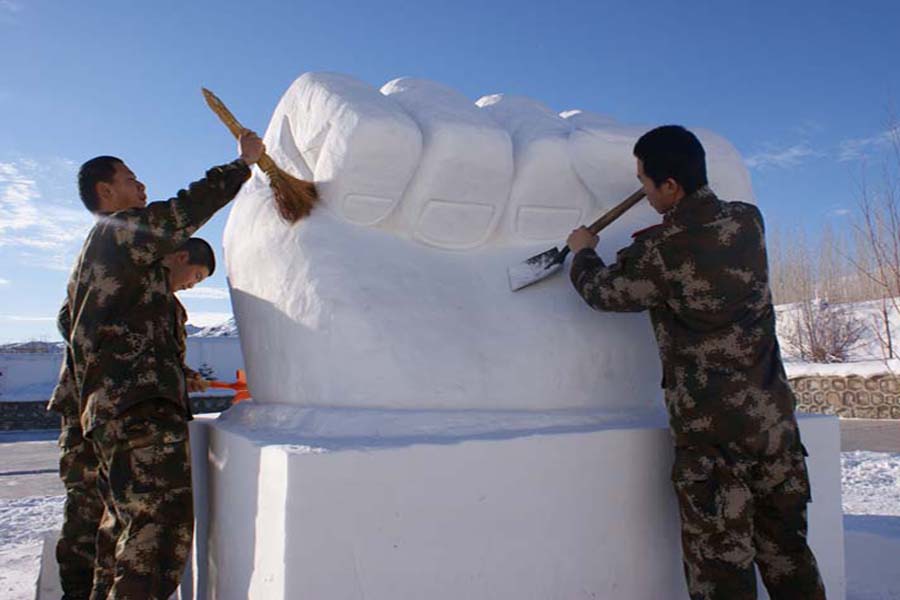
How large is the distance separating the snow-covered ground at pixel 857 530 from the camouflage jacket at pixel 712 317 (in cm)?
92

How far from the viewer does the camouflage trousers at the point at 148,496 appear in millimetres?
1455

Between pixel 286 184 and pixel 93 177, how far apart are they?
1.61 ft

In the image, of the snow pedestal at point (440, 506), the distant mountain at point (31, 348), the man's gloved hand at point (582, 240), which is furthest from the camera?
the distant mountain at point (31, 348)

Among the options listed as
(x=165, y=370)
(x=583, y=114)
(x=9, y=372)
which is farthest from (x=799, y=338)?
(x=9, y=372)

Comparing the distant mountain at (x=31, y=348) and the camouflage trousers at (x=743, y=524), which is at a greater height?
the distant mountain at (x=31, y=348)

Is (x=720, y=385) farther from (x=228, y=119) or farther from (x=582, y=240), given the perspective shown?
(x=228, y=119)

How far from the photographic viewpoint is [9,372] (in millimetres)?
14688

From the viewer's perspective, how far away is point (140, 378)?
1.52 metres

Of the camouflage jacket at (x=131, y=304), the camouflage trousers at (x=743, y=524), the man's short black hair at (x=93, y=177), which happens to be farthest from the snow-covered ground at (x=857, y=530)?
the man's short black hair at (x=93, y=177)

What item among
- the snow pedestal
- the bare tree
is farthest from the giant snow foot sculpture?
the bare tree

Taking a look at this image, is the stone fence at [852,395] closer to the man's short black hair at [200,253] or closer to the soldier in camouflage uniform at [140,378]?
the man's short black hair at [200,253]

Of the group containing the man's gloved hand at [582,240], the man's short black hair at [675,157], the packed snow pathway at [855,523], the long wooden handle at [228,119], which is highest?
the long wooden handle at [228,119]

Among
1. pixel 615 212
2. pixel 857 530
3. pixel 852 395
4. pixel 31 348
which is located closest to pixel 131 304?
pixel 615 212

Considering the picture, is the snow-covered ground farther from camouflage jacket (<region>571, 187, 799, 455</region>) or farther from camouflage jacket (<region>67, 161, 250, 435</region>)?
camouflage jacket (<region>67, 161, 250, 435</region>)
